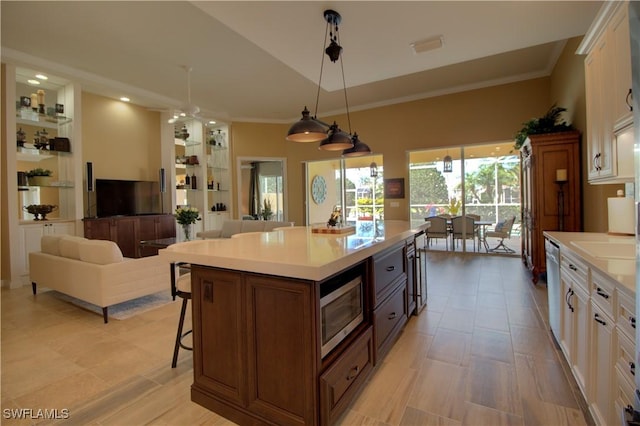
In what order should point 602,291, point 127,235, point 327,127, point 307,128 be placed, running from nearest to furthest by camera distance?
1. point 602,291
2. point 307,128
3. point 327,127
4. point 127,235

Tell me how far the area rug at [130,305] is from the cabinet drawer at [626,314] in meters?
4.04

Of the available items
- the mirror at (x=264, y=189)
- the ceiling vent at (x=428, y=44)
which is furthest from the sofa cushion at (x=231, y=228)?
the ceiling vent at (x=428, y=44)

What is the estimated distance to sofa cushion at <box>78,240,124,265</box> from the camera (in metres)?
3.24

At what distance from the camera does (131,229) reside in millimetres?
6016

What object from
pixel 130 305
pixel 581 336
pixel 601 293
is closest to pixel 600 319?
pixel 601 293

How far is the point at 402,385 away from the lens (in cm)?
202

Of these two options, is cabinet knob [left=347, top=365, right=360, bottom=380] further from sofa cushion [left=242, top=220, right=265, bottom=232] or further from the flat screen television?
the flat screen television

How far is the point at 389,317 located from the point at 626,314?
1444mm

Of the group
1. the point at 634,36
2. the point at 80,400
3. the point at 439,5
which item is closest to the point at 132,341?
the point at 80,400

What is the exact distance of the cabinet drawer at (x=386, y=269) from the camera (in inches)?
85.4

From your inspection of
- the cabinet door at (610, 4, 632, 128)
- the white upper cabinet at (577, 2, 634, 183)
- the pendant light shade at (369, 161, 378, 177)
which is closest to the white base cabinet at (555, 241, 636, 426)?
the white upper cabinet at (577, 2, 634, 183)

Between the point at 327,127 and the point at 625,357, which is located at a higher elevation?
the point at 327,127

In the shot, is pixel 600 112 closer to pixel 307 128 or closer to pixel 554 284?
pixel 554 284

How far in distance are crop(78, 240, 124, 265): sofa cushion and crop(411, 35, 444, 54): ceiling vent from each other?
389 centimetres
